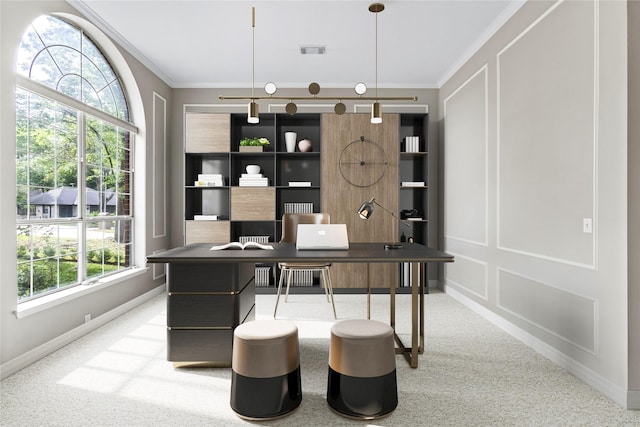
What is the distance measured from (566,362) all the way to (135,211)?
442 centimetres

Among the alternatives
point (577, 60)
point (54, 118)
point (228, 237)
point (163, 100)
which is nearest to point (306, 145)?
point (228, 237)

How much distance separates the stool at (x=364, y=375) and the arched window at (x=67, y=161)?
2.42m

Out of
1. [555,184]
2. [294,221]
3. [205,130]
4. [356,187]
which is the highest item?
[205,130]

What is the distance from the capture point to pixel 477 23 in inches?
140

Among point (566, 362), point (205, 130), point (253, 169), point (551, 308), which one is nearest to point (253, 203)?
point (253, 169)

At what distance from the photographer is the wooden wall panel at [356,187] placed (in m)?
4.82

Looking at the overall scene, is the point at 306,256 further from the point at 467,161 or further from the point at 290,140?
the point at 290,140

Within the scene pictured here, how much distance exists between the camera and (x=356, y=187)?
15.9 feet

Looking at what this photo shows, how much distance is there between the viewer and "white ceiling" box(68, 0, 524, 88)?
3.27 m

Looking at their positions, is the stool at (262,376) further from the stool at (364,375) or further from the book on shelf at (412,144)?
the book on shelf at (412,144)

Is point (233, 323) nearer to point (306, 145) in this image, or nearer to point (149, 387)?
point (149, 387)

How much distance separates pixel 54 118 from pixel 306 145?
2699mm

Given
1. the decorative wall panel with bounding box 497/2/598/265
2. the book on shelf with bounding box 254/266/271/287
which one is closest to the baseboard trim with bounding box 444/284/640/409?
the decorative wall panel with bounding box 497/2/598/265

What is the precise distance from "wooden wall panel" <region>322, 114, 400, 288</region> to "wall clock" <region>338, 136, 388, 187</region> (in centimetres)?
5
